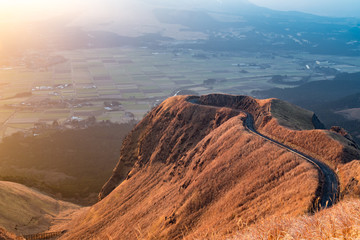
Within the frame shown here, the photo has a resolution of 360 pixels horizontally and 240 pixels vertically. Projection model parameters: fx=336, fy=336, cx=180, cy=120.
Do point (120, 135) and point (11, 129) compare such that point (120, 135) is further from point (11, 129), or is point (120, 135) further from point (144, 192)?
point (144, 192)

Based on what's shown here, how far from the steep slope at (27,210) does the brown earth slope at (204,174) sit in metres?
6.16

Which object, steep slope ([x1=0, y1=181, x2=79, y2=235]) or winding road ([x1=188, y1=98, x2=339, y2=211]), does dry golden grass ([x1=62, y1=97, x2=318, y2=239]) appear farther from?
steep slope ([x1=0, y1=181, x2=79, y2=235])

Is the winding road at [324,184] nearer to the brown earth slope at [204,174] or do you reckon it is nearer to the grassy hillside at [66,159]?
the brown earth slope at [204,174]

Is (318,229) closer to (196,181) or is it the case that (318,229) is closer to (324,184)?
(324,184)

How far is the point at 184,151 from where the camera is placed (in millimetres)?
57281

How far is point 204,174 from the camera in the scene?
1762 inches

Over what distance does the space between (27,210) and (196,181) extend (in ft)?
113

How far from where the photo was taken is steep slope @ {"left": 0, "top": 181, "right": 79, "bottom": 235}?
177ft

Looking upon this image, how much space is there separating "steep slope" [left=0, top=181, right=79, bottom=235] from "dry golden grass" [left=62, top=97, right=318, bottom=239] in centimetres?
611

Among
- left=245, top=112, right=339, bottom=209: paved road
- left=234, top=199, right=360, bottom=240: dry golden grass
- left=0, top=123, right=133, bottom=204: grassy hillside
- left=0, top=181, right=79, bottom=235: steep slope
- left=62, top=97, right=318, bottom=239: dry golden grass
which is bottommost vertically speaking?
left=0, top=123, right=133, bottom=204: grassy hillside

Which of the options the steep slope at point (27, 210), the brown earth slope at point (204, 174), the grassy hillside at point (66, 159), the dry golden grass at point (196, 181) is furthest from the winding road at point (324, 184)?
the grassy hillside at point (66, 159)

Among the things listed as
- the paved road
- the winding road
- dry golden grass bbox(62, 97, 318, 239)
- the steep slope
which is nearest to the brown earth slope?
dry golden grass bbox(62, 97, 318, 239)

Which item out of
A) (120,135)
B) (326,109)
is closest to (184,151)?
(120,135)

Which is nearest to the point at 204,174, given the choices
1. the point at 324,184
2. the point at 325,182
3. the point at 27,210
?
the point at 325,182
